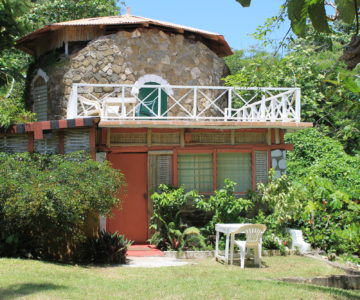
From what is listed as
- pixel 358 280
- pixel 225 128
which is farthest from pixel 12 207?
pixel 358 280

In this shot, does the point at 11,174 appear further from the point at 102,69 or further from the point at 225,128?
the point at 102,69

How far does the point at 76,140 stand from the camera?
471 inches

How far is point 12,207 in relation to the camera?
938 cm

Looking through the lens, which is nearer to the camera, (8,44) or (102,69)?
(8,44)

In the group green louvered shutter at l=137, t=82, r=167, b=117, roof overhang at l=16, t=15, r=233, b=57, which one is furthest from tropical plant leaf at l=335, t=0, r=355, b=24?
roof overhang at l=16, t=15, r=233, b=57

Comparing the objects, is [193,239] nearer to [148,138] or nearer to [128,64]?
[148,138]

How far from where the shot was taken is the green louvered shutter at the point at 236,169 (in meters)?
13.5

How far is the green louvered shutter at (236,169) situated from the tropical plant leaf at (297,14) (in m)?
9.40

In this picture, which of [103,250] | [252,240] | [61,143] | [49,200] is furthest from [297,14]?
[61,143]

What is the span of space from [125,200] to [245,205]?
2.99m

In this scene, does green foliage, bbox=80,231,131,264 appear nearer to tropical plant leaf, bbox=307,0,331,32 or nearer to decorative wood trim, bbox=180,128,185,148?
decorative wood trim, bbox=180,128,185,148

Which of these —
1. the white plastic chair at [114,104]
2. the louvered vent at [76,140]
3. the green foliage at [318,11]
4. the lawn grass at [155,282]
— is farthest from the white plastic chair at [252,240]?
the green foliage at [318,11]

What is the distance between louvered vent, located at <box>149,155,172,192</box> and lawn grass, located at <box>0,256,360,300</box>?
2936mm

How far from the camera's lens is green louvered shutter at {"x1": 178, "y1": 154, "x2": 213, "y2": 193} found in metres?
13.3
